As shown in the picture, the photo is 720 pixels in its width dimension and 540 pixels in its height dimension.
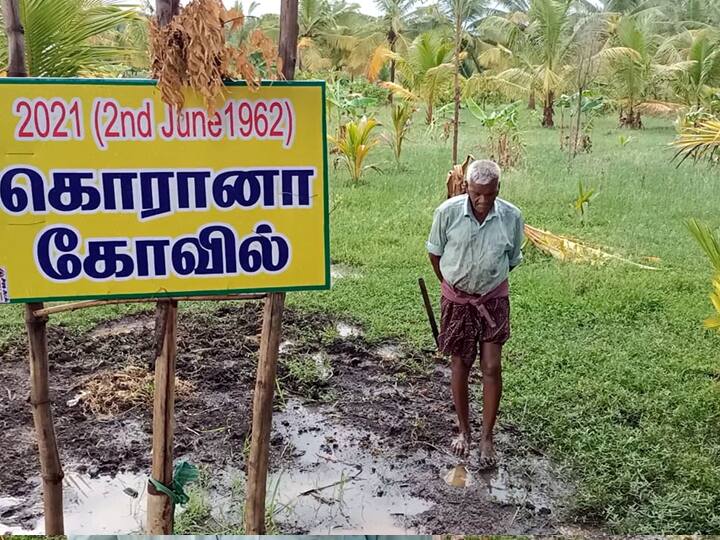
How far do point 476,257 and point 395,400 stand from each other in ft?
3.58

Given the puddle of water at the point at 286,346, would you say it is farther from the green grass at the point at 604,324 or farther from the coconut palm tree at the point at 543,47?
the coconut palm tree at the point at 543,47

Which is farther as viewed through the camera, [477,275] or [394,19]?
[394,19]

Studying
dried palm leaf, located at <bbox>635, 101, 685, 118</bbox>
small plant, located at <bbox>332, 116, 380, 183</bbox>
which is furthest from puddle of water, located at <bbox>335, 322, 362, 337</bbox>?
dried palm leaf, located at <bbox>635, 101, 685, 118</bbox>

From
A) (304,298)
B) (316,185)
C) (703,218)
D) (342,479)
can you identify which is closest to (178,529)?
(342,479)

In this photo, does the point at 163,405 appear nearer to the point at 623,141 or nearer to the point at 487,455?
the point at 487,455

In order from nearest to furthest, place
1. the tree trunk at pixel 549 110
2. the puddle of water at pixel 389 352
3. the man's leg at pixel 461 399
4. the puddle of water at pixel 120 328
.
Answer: the man's leg at pixel 461 399 → the puddle of water at pixel 389 352 → the puddle of water at pixel 120 328 → the tree trunk at pixel 549 110

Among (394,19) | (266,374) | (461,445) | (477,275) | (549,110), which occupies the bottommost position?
(461,445)

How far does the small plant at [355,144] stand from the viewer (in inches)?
314

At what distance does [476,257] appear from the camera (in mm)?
2840

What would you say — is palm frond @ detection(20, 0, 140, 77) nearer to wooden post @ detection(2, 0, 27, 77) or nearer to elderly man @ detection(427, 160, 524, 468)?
wooden post @ detection(2, 0, 27, 77)

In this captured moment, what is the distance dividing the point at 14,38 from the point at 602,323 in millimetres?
3774

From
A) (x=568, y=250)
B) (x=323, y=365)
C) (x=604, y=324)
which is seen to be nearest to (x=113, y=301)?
(x=323, y=365)

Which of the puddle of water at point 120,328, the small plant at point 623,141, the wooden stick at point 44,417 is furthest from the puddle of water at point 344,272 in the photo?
the small plant at point 623,141

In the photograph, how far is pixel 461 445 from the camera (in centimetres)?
312
